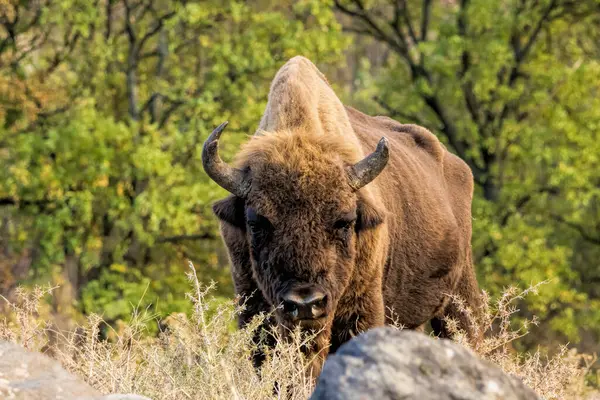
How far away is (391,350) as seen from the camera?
3.44 m

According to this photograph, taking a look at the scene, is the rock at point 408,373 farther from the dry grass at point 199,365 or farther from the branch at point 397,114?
the branch at point 397,114

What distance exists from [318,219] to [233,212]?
784mm

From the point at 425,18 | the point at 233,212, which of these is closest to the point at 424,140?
the point at 233,212

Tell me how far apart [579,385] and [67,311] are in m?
10.9

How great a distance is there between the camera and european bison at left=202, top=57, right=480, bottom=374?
22.0 ft

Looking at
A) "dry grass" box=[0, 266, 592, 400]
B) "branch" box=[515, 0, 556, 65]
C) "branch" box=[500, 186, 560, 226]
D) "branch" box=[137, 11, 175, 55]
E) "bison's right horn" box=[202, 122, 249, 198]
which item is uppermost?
"bison's right horn" box=[202, 122, 249, 198]

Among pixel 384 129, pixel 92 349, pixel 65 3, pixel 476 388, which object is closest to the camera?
pixel 476 388

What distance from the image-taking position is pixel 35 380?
4.51m

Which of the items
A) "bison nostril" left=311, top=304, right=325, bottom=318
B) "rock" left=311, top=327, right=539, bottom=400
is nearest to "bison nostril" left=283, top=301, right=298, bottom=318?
"bison nostril" left=311, top=304, right=325, bottom=318

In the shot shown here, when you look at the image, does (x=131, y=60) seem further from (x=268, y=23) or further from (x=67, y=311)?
(x=67, y=311)

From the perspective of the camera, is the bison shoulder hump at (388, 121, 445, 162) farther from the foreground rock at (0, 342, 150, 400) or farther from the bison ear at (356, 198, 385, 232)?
the foreground rock at (0, 342, 150, 400)

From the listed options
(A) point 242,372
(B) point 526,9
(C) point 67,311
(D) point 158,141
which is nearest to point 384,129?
(A) point 242,372

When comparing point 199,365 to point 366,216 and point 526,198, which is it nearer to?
point 366,216

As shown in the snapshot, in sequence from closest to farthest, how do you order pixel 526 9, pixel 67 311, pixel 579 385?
pixel 579 385
pixel 67 311
pixel 526 9
